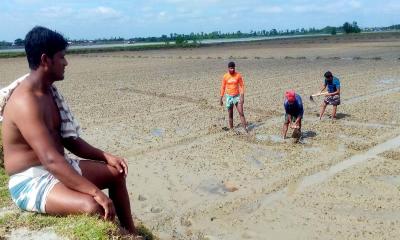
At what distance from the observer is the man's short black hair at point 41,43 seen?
275 cm

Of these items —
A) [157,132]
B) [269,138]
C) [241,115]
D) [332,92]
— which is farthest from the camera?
[332,92]

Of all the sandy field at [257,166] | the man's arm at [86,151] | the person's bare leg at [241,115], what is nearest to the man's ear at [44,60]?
the man's arm at [86,151]

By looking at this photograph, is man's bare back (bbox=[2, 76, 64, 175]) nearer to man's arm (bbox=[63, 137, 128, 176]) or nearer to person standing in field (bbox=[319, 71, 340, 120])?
man's arm (bbox=[63, 137, 128, 176])

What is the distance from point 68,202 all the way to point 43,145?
40 centimetres

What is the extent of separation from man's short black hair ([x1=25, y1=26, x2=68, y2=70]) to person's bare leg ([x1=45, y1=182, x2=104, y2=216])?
0.83 meters

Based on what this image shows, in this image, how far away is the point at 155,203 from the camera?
5.52 meters

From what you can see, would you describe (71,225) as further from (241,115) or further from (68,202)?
(241,115)

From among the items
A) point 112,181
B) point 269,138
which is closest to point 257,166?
point 269,138

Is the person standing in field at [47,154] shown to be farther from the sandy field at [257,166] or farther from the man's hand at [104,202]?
the sandy field at [257,166]

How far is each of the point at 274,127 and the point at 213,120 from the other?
157 centimetres

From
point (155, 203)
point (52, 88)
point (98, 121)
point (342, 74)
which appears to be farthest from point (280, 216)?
point (342, 74)

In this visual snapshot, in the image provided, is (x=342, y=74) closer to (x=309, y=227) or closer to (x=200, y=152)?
(x=200, y=152)

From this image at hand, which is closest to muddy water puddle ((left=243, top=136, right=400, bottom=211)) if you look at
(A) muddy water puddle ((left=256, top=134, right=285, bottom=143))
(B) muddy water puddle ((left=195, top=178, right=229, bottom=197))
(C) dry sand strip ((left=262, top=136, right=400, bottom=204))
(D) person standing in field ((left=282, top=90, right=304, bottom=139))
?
(C) dry sand strip ((left=262, top=136, right=400, bottom=204))

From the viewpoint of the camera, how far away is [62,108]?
3.13 metres
